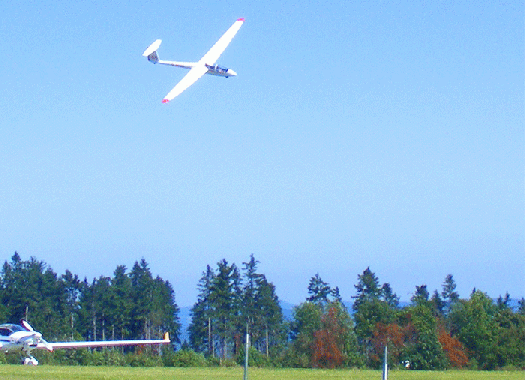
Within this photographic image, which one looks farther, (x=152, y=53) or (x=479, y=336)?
(x=479, y=336)

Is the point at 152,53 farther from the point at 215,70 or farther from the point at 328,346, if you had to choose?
the point at 328,346

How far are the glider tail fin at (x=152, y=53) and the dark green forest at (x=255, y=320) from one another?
20549 millimetres

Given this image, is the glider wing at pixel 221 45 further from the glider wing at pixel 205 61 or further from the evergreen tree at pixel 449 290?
the evergreen tree at pixel 449 290

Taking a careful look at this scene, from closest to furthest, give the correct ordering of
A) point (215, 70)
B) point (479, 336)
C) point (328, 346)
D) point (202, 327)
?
point (215, 70)
point (328, 346)
point (479, 336)
point (202, 327)

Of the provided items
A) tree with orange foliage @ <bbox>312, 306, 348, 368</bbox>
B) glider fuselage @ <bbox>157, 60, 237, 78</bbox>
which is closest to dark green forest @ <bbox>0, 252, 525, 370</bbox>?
tree with orange foliage @ <bbox>312, 306, 348, 368</bbox>

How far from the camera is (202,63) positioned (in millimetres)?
44875

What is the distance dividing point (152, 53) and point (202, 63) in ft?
18.0

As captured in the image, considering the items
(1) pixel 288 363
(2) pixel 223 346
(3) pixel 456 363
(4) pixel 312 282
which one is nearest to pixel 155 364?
(1) pixel 288 363

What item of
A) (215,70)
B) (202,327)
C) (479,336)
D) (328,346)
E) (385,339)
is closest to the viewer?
(215,70)

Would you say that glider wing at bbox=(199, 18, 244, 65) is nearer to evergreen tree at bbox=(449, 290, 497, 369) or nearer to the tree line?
evergreen tree at bbox=(449, 290, 497, 369)

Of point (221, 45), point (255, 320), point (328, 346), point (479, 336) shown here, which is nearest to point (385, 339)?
point (328, 346)

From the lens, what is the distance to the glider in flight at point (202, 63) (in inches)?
1643

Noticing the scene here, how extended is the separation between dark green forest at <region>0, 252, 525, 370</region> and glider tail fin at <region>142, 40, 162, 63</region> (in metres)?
20.5

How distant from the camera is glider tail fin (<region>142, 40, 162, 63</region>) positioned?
160 feet
